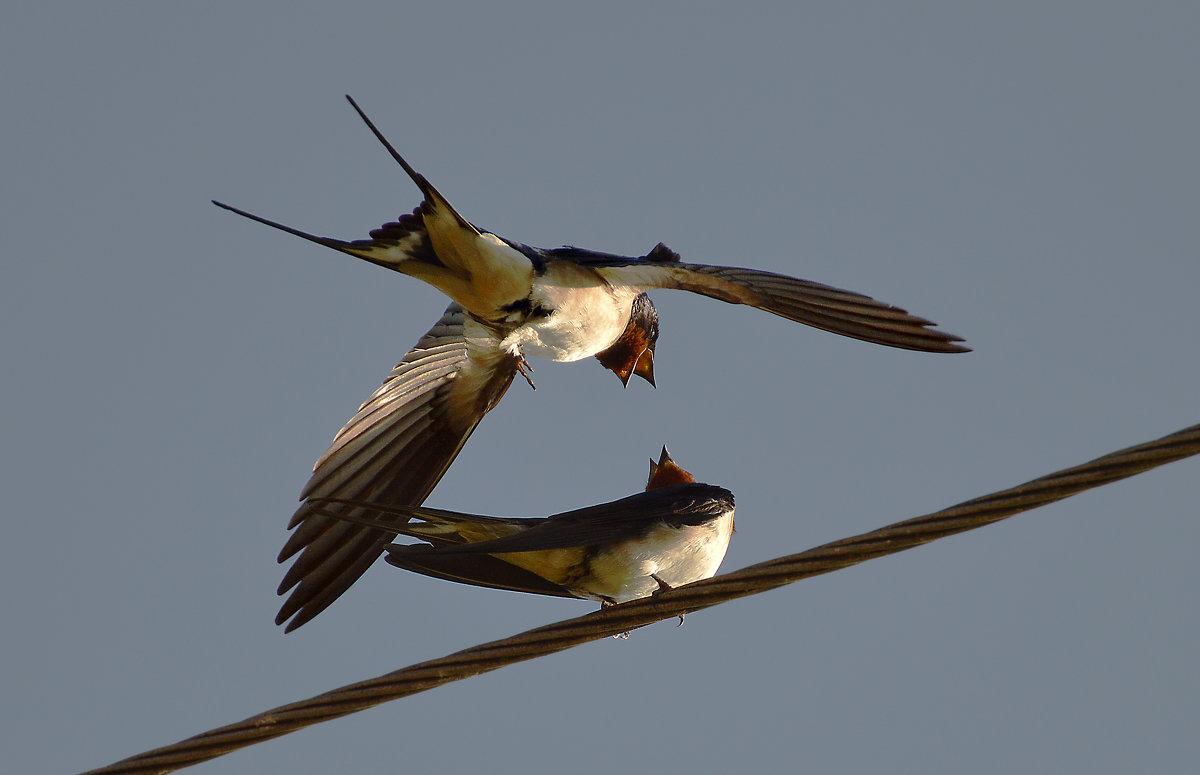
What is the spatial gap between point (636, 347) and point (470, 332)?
798 mm

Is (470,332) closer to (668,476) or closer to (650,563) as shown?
(668,476)

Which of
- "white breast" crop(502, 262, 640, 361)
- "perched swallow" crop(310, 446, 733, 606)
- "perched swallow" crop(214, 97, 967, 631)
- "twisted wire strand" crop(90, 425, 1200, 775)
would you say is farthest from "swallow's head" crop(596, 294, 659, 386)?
"twisted wire strand" crop(90, 425, 1200, 775)

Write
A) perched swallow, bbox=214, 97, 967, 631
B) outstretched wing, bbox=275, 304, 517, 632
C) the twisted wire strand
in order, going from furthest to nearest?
1. outstretched wing, bbox=275, 304, 517, 632
2. perched swallow, bbox=214, 97, 967, 631
3. the twisted wire strand

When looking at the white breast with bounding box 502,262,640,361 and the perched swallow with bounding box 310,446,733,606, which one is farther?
the white breast with bounding box 502,262,640,361

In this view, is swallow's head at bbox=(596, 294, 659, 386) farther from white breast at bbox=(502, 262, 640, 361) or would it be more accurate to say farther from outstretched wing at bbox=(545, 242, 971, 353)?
outstretched wing at bbox=(545, 242, 971, 353)

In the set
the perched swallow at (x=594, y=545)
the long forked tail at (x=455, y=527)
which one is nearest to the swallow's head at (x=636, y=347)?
the perched swallow at (x=594, y=545)

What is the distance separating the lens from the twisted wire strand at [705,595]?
261 centimetres

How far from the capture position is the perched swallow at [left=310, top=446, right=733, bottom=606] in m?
3.94

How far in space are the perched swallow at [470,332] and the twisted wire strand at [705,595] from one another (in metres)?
1.26

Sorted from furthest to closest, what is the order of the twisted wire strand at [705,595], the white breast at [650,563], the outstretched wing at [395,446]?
1. the outstretched wing at [395,446]
2. the white breast at [650,563]
3. the twisted wire strand at [705,595]

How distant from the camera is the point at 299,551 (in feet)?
17.8

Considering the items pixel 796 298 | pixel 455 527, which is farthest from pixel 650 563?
pixel 796 298

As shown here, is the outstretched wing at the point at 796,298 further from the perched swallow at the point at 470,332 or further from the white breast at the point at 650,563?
the white breast at the point at 650,563

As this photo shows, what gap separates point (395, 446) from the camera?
609 cm
